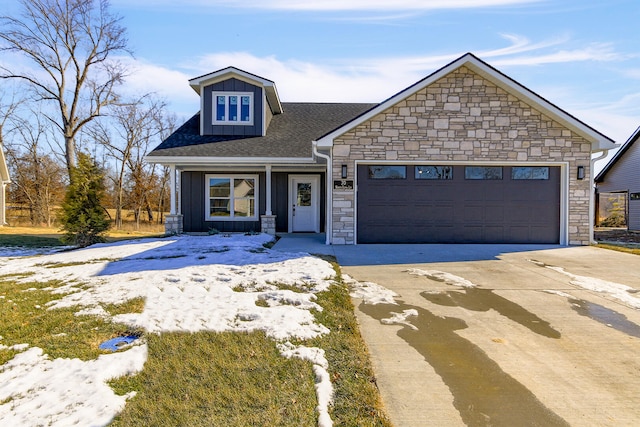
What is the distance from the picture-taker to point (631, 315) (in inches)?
183

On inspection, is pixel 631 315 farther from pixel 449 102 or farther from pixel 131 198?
pixel 131 198

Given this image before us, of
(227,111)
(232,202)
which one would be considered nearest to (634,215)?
(232,202)

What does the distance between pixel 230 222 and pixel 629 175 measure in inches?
838

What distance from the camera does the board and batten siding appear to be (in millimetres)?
A: 13766

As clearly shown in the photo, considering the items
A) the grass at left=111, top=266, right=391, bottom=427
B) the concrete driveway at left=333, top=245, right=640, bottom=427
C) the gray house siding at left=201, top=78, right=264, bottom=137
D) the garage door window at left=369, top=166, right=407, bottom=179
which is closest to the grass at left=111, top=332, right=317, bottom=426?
the grass at left=111, top=266, right=391, bottom=427

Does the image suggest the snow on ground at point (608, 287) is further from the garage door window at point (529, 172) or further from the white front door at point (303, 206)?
the white front door at point (303, 206)

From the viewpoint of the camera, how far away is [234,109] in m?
14.0

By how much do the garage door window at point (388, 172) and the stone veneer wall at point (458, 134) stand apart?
295 mm

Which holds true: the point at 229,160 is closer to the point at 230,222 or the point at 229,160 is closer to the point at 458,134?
the point at 230,222

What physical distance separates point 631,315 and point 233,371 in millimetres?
4699

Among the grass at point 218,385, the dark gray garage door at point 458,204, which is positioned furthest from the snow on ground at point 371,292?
the dark gray garage door at point 458,204

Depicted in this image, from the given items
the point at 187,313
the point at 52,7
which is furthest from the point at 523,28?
the point at 52,7

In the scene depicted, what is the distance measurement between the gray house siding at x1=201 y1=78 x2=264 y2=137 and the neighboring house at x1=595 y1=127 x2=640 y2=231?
62.7 feet

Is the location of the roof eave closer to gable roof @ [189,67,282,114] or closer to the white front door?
the white front door
